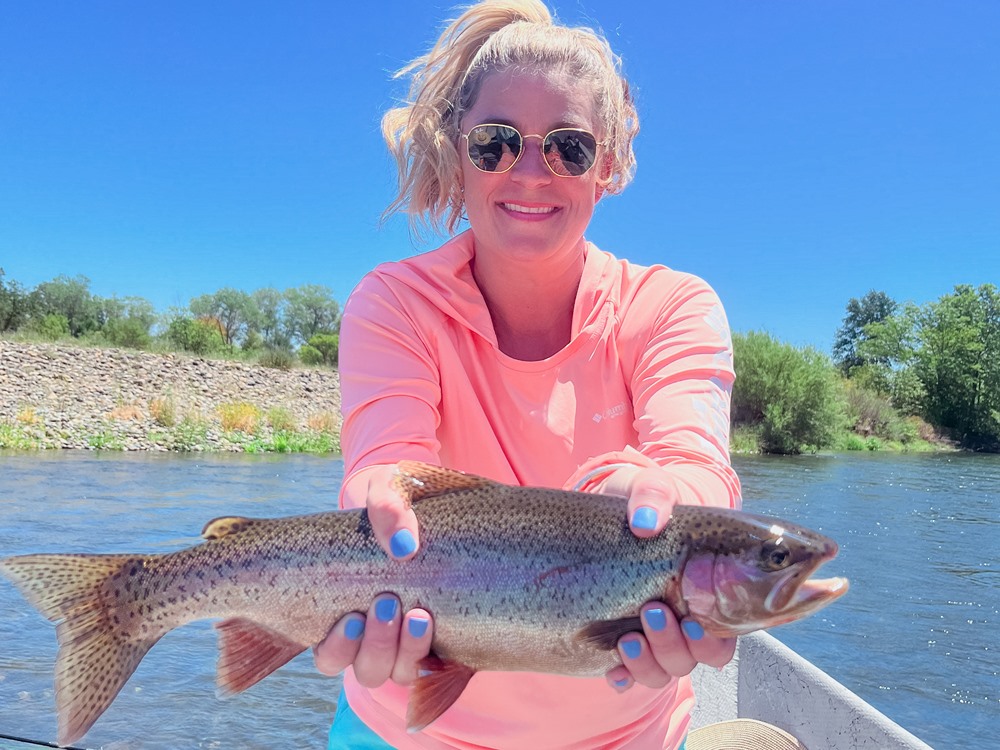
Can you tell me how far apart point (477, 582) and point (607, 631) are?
14.7 inches

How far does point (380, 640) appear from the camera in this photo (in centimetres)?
213

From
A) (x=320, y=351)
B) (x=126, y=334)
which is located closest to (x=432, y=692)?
(x=126, y=334)

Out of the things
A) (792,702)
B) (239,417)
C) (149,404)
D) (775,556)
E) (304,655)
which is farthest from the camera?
(239,417)

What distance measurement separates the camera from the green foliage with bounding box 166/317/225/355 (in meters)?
45.2

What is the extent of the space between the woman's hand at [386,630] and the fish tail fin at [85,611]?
67cm

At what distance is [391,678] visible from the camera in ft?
7.27

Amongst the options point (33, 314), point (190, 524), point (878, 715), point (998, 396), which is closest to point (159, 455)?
point (190, 524)

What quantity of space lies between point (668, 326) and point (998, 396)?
75.9 m

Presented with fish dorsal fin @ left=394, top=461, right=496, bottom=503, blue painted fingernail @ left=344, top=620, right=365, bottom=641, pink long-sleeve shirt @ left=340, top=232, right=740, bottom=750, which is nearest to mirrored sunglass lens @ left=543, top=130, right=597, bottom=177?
pink long-sleeve shirt @ left=340, top=232, right=740, bottom=750

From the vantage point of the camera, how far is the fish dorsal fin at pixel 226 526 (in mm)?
2420

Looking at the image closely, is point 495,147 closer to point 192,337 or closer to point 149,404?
point 149,404

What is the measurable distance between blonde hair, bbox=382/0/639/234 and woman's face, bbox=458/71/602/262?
0.24ft

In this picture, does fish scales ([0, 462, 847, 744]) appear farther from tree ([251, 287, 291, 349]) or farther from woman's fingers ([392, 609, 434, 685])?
tree ([251, 287, 291, 349])

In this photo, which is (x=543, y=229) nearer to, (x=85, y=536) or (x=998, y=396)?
(x=85, y=536)
